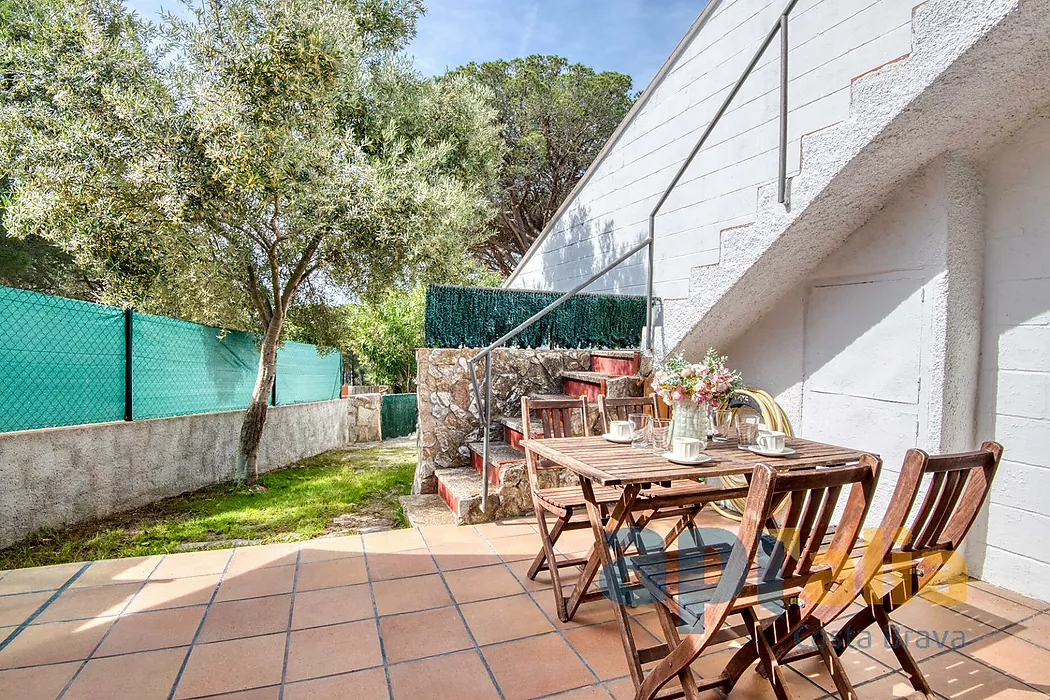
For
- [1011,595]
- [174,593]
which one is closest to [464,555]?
[174,593]

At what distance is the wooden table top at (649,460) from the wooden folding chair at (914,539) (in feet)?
1.45

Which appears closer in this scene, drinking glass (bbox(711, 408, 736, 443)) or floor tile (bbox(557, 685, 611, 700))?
floor tile (bbox(557, 685, 611, 700))

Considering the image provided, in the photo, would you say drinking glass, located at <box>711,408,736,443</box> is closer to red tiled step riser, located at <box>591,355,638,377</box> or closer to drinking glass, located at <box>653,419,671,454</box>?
drinking glass, located at <box>653,419,671,454</box>

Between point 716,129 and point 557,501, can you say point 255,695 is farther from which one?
point 716,129

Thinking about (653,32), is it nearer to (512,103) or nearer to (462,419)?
(512,103)

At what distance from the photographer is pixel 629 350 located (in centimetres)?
452

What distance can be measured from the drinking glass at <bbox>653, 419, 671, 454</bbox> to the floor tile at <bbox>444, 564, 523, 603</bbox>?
1.02 metres

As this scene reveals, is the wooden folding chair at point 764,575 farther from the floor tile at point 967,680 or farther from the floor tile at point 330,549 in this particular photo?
the floor tile at point 330,549

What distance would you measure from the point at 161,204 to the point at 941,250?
4.98m

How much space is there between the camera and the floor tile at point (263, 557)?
2852 mm

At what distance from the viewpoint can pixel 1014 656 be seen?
2.06 metres

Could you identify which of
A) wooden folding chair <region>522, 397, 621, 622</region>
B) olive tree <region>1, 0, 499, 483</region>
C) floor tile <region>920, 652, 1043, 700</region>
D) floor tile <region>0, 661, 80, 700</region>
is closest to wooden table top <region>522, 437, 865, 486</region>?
wooden folding chair <region>522, 397, 621, 622</region>

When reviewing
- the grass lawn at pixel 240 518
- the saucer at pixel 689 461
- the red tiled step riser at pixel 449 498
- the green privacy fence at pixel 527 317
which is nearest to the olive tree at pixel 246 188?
the grass lawn at pixel 240 518

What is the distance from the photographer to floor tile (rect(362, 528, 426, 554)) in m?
3.11
